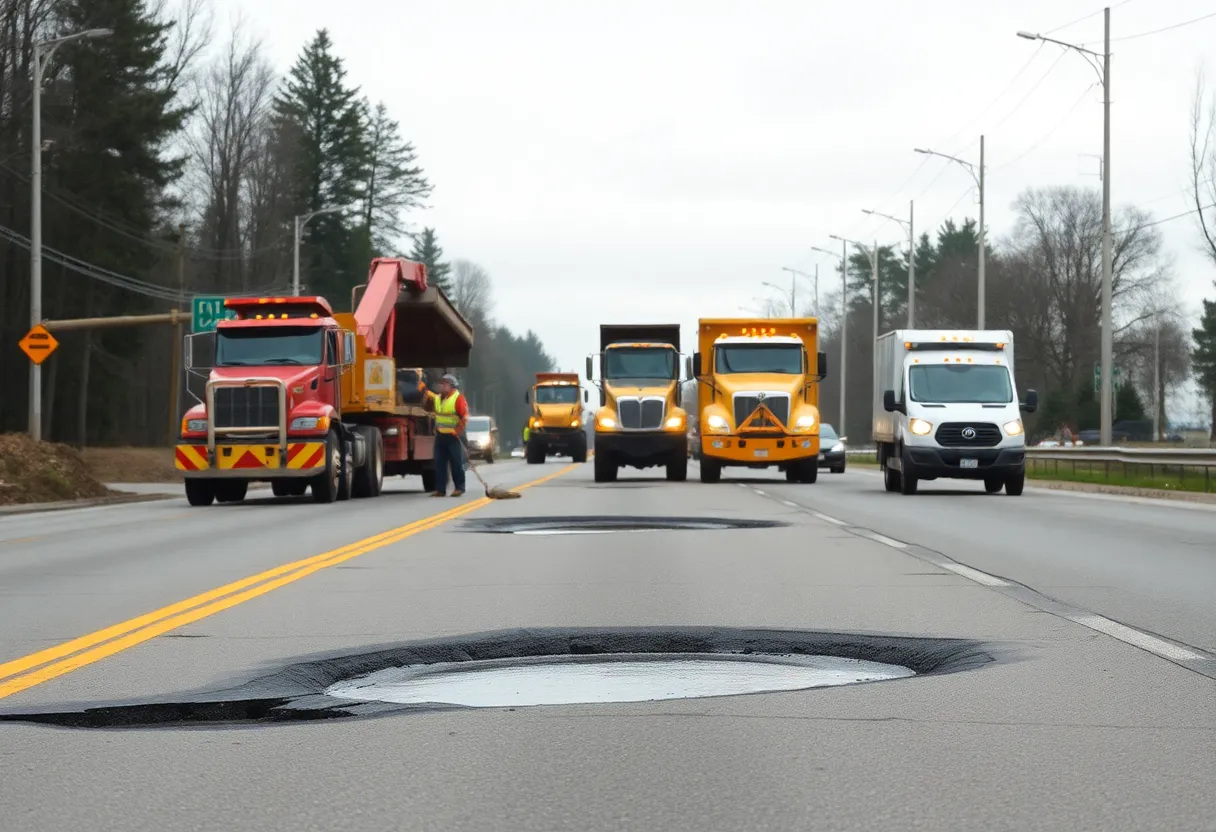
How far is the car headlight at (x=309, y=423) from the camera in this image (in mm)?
25953

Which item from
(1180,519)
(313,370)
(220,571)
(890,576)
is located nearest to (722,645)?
(890,576)

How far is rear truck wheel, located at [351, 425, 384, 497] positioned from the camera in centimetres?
2895

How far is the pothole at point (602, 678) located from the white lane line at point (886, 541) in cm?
776

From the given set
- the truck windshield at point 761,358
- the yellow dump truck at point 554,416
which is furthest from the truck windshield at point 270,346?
the yellow dump truck at point 554,416

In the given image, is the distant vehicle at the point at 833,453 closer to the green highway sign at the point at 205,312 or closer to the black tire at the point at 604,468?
the black tire at the point at 604,468

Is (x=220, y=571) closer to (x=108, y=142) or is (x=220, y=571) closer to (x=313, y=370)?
(x=313, y=370)

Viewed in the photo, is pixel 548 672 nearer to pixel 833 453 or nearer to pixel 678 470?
pixel 678 470

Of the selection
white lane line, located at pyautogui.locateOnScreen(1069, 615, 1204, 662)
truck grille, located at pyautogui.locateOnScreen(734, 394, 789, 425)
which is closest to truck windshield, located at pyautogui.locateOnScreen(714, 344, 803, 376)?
truck grille, located at pyautogui.locateOnScreen(734, 394, 789, 425)

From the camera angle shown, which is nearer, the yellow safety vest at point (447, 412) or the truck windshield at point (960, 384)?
the yellow safety vest at point (447, 412)

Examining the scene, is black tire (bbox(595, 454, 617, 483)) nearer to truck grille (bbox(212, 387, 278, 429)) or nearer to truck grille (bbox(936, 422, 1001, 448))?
truck grille (bbox(936, 422, 1001, 448))

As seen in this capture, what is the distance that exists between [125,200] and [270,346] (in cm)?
3764

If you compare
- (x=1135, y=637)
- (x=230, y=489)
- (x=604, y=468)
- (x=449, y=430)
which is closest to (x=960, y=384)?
(x=449, y=430)

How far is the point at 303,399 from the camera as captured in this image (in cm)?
2630

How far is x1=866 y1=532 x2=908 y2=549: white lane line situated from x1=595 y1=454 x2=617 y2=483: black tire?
61.9 feet
